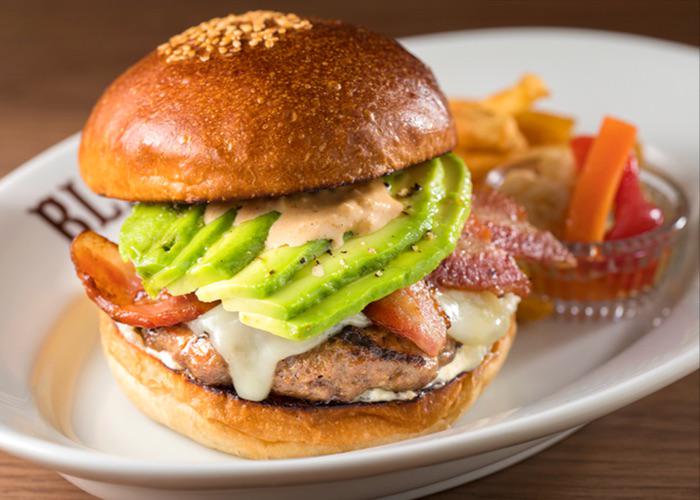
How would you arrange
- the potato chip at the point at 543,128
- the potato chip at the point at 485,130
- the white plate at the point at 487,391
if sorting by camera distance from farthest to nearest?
the potato chip at the point at 543,128, the potato chip at the point at 485,130, the white plate at the point at 487,391

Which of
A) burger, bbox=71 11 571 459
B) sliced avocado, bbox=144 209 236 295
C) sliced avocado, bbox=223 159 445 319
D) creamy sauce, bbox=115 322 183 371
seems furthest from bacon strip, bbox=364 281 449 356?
creamy sauce, bbox=115 322 183 371

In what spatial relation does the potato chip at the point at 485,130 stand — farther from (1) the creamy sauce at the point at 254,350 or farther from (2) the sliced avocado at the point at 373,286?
(1) the creamy sauce at the point at 254,350

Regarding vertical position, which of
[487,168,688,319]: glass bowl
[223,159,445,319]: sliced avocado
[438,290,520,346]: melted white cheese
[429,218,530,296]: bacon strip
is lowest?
[487,168,688,319]: glass bowl

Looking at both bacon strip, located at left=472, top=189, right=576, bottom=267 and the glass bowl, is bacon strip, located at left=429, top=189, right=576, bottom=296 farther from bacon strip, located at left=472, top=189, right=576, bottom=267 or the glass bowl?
the glass bowl

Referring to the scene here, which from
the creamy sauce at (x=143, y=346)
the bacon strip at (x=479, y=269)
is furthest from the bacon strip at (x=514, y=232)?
the creamy sauce at (x=143, y=346)

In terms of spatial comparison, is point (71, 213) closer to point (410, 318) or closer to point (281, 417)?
point (281, 417)

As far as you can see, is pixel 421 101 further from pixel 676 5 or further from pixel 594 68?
pixel 676 5

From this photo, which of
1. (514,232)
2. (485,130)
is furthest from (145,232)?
(485,130)

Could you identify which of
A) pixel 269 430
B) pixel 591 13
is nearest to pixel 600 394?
pixel 269 430
